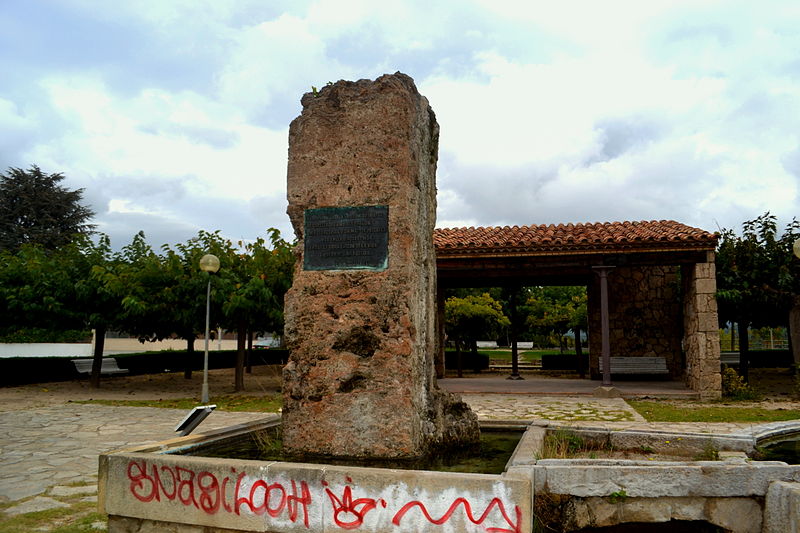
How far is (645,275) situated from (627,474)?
12972 millimetres

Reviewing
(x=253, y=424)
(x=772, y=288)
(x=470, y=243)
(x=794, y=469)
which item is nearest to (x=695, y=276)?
(x=772, y=288)

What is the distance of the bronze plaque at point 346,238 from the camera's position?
13.2 ft

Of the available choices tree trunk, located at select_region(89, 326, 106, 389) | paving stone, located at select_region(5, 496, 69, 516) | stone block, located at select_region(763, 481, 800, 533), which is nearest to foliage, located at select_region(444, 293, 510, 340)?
tree trunk, located at select_region(89, 326, 106, 389)

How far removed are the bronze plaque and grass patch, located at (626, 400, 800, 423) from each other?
6.50 m

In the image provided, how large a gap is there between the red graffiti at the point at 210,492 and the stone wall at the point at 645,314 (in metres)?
13.5

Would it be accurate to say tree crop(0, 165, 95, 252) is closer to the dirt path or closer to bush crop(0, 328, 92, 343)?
bush crop(0, 328, 92, 343)

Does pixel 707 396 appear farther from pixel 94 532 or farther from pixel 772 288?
pixel 94 532

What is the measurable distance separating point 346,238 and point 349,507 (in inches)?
75.0

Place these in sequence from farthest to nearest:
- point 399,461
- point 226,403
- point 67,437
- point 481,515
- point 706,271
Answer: point 706,271
point 226,403
point 67,437
point 399,461
point 481,515

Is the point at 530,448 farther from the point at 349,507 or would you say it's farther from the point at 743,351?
the point at 743,351

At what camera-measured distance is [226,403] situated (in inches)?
448

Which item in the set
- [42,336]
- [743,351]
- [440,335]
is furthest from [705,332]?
[42,336]

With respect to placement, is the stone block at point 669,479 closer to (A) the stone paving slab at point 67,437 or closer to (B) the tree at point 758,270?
(A) the stone paving slab at point 67,437

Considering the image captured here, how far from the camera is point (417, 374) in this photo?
13.0ft
